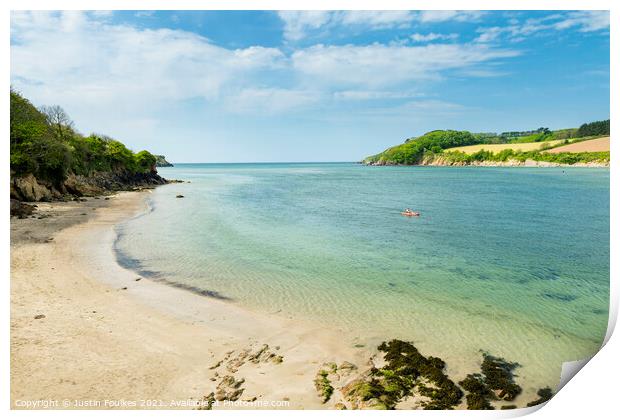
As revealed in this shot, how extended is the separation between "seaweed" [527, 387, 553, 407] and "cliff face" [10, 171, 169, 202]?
3503 cm

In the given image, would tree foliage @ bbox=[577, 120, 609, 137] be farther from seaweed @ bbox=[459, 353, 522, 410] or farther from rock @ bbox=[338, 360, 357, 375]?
rock @ bbox=[338, 360, 357, 375]

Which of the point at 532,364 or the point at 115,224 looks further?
the point at 115,224

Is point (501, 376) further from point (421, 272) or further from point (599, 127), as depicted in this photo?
point (599, 127)

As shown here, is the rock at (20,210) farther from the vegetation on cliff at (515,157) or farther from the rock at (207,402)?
the vegetation on cliff at (515,157)

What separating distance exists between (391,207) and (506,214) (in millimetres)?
9871

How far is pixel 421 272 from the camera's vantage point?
1414cm

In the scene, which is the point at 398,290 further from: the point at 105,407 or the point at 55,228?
the point at 55,228

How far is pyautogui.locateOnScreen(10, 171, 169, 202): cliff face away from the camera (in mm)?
29877

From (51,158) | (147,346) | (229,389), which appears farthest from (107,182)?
(229,389)

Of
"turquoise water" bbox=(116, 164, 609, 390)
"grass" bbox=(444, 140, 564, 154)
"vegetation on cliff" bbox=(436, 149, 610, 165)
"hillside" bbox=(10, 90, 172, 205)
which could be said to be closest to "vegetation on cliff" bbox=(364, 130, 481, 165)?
"grass" bbox=(444, 140, 564, 154)

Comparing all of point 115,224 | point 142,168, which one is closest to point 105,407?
point 115,224

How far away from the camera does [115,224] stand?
2409 centimetres

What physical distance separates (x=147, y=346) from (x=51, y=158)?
102ft

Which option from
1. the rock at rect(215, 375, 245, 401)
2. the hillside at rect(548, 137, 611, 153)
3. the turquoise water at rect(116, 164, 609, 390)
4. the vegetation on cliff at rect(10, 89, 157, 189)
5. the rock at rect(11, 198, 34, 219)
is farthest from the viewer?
the hillside at rect(548, 137, 611, 153)
